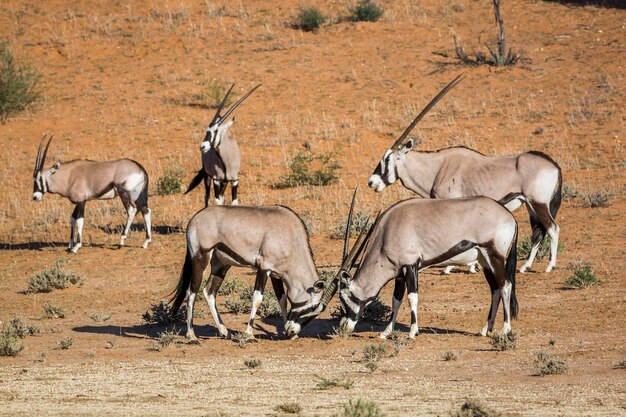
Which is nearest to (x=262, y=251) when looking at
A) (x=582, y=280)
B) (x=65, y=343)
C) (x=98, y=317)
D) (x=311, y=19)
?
(x=65, y=343)

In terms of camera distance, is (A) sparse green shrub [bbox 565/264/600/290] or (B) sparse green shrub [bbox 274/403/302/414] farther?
(A) sparse green shrub [bbox 565/264/600/290]

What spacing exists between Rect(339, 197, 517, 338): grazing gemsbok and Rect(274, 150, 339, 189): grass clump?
1174 cm

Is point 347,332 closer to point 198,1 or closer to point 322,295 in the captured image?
point 322,295

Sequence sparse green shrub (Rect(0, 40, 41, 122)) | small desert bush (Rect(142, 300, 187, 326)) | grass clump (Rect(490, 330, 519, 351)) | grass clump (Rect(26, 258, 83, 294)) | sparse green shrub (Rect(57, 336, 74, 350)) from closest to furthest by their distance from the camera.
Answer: grass clump (Rect(490, 330, 519, 351))
sparse green shrub (Rect(57, 336, 74, 350))
small desert bush (Rect(142, 300, 187, 326))
grass clump (Rect(26, 258, 83, 294))
sparse green shrub (Rect(0, 40, 41, 122))

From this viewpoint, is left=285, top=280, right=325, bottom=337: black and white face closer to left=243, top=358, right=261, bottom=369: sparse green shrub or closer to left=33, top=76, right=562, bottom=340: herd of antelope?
left=33, top=76, right=562, bottom=340: herd of antelope

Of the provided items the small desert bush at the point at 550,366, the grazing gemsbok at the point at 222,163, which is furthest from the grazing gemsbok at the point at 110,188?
the small desert bush at the point at 550,366

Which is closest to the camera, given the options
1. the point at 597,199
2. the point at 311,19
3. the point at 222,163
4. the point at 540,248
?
the point at 540,248

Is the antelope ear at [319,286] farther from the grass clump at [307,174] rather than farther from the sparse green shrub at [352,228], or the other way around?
the grass clump at [307,174]

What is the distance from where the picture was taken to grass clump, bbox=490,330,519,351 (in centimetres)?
1106

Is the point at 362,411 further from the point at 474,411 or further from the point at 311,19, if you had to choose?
the point at 311,19

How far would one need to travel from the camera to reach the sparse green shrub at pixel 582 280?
14.5 metres

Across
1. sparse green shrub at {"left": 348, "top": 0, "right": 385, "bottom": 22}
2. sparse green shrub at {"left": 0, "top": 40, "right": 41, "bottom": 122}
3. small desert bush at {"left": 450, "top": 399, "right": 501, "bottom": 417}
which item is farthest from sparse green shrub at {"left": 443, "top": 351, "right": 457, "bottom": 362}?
sparse green shrub at {"left": 348, "top": 0, "right": 385, "bottom": 22}

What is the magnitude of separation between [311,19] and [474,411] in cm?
3170

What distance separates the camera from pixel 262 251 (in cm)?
1207
